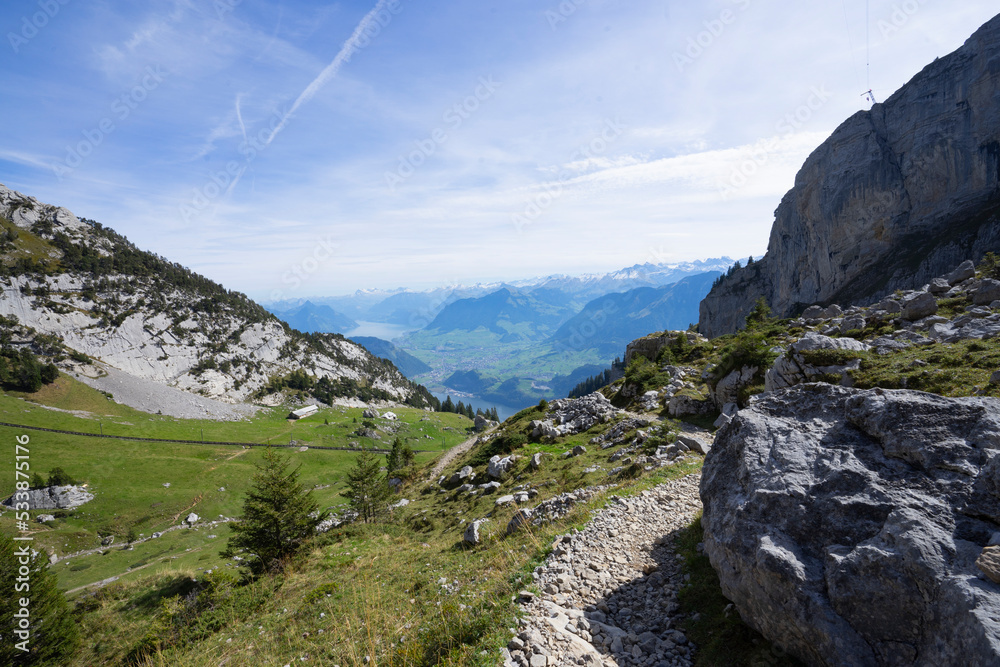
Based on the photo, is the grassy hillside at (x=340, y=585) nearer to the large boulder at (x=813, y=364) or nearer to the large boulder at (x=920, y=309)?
the large boulder at (x=813, y=364)

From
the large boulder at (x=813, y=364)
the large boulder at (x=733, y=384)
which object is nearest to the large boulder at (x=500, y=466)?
the large boulder at (x=733, y=384)

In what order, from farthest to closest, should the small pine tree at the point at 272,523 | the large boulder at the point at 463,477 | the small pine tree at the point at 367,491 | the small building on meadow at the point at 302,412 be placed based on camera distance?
the small building on meadow at the point at 302,412, the large boulder at the point at 463,477, the small pine tree at the point at 367,491, the small pine tree at the point at 272,523

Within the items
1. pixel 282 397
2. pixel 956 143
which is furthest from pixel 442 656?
pixel 956 143

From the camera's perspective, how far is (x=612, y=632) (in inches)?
270

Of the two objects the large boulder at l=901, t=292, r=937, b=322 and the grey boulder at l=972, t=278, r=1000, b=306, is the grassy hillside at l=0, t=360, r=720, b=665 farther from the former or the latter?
the grey boulder at l=972, t=278, r=1000, b=306

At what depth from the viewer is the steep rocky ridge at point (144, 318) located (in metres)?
124

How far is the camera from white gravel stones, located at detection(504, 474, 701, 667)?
20.4 ft

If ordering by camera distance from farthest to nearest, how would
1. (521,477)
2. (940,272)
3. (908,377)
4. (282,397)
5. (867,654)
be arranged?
1. (282,397)
2. (940,272)
3. (521,477)
4. (908,377)
5. (867,654)

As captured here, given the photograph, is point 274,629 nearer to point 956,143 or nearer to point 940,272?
point 940,272

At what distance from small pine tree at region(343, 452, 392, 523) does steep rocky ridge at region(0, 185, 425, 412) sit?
126230 mm

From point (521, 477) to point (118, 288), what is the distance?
191851 millimetres

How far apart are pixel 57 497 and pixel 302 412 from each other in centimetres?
6899

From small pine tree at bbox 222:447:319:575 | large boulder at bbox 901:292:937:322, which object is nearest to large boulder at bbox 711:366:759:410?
large boulder at bbox 901:292:937:322

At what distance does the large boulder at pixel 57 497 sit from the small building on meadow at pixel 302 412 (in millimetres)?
64036
